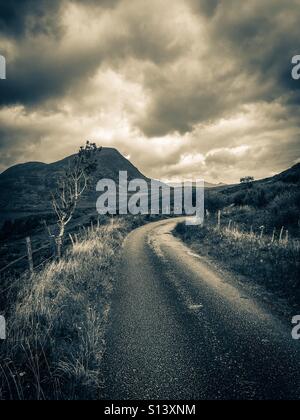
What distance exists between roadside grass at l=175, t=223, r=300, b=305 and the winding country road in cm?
121

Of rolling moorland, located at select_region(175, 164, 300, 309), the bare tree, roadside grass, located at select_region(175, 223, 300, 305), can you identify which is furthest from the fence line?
the bare tree

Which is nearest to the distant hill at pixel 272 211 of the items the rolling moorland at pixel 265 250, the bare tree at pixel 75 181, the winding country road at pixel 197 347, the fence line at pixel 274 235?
the rolling moorland at pixel 265 250

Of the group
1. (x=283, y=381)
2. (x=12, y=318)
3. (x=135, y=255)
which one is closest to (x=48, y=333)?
(x=12, y=318)

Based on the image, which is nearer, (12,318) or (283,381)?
(283,381)

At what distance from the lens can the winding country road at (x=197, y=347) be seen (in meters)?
3.49

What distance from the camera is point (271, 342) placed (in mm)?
4652

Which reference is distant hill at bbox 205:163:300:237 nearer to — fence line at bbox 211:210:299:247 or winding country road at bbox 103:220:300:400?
fence line at bbox 211:210:299:247

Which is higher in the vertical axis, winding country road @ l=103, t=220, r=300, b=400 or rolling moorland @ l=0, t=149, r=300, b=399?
rolling moorland @ l=0, t=149, r=300, b=399

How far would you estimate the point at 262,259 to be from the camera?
1014cm

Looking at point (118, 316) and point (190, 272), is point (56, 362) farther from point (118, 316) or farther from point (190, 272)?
point (190, 272)

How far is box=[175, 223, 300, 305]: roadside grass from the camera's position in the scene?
747cm

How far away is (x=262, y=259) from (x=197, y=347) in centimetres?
705

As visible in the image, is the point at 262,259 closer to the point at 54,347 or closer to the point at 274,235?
the point at 274,235
